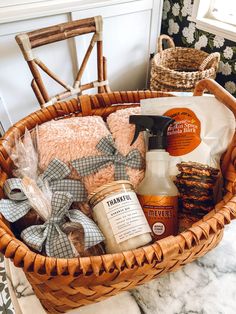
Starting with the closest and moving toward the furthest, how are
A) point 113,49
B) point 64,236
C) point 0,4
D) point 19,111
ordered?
1. point 64,236
2. point 0,4
3. point 19,111
4. point 113,49

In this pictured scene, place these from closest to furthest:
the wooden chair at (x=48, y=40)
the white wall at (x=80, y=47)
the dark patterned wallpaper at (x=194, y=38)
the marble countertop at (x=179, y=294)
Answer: the marble countertop at (x=179, y=294) → the wooden chair at (x=48, y=40) → the white wall at (x=80, y=47) → the dark patterned wallpaper at (x=194, y=38)

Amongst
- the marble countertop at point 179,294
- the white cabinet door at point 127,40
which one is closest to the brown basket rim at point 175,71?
the white cabinet door at point 127,40

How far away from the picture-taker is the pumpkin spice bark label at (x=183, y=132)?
53 cm

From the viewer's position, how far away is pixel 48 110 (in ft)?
2.06

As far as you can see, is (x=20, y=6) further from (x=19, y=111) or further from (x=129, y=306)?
(x=129, y=306)

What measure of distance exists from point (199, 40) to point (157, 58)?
27cm

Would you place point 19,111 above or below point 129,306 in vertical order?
below

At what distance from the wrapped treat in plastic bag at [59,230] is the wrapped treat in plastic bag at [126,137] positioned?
0.14m

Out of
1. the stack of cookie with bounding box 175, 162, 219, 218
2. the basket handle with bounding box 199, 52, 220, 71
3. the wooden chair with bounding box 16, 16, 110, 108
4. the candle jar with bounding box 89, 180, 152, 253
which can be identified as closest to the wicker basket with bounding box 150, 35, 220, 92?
the basket handle with bounding box 199, 52, 220, 71

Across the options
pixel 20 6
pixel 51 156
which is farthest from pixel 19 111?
pixel 51 156

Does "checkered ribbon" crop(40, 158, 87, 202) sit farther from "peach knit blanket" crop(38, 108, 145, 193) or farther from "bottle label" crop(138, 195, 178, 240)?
"bottle label" crop(138, 195, 178, 240)

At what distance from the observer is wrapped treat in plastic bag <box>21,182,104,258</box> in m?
0.40

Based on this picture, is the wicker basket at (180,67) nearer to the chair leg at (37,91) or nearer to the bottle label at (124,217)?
the chair leg at (37,91)

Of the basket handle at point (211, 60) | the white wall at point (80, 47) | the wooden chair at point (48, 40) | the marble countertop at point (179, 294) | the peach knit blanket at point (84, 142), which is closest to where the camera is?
the marble countertop at point (179, 294)
